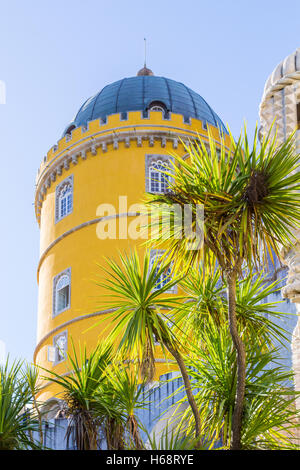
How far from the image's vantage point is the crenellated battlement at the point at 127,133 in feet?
90.8

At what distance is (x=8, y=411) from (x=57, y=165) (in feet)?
64.0

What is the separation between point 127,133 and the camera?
27.7 meters

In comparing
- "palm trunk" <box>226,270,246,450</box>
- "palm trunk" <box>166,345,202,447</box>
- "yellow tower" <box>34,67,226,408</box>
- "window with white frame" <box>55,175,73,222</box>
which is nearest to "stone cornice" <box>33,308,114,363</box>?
"yellow tower" <box>34,67,226,408</box>

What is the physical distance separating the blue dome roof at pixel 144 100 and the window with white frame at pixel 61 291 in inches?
227

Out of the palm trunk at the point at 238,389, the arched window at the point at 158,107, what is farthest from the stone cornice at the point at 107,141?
the palm trunk at the point at 238,389

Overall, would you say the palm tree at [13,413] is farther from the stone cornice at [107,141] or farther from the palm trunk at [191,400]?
the stone cornice at [107,141]

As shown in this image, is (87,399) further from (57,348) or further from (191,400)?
(57,348)

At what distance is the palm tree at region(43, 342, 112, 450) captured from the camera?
32.5 ft

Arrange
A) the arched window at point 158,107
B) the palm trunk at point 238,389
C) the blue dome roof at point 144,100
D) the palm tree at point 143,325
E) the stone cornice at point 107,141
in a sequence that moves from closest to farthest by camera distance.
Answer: the palm trunk at point 238,389, the palm tree at point 143,325, the stone cornice at point 107,141, the arched window at point 158,107, the blue dome roof at point 144,100

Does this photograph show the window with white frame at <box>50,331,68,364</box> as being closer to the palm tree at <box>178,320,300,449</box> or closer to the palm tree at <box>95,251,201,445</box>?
the palm tree at <box>178,320,300,449</box>

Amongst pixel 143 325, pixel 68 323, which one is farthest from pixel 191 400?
pixel 68 323

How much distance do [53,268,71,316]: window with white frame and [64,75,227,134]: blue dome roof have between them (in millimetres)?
5762
